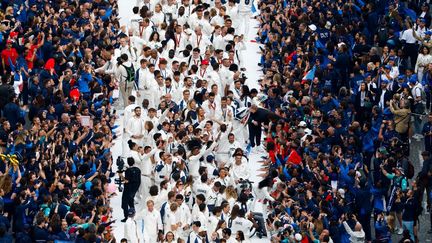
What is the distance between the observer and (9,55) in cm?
4272

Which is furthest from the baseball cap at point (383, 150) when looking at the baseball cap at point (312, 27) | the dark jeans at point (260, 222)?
the baseball cap at point (312, 27)

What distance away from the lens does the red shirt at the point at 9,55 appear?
42.7 metres

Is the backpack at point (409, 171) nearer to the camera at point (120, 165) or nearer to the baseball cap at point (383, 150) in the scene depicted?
the baseball cap at point (383, 150)

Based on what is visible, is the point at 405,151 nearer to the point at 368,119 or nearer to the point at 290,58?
the point at 368,119

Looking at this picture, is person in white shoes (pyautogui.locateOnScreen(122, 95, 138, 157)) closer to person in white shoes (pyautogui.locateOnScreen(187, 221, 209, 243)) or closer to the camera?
the camera

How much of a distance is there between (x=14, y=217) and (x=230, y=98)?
27.2 ft

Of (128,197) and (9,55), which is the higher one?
(9,55)

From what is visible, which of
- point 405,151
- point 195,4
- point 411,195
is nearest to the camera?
point 411,195

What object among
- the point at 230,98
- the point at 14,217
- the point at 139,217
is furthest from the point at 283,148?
the point at 14,217

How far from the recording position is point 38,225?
110ft

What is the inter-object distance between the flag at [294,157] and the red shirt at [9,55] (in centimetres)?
902

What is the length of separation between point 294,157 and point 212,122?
2.64 meters

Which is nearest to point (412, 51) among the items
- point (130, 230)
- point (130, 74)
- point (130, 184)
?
point (130, 74)

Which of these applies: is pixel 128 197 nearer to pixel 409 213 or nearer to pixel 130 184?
pixel 130 184
